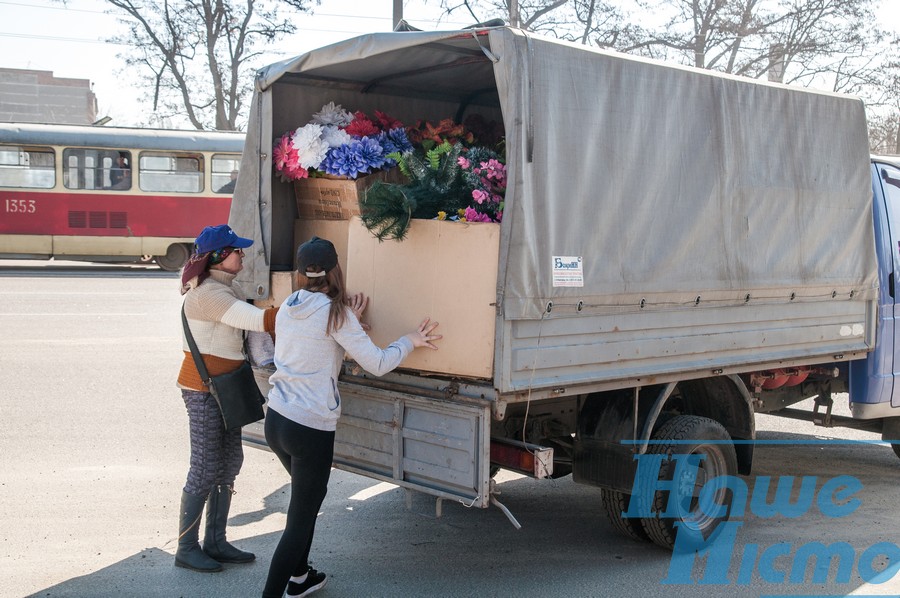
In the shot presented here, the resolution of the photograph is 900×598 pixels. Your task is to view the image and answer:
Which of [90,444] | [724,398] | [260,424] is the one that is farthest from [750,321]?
[90,444]

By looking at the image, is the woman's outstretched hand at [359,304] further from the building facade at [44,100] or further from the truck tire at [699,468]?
the building facade at [44,100]

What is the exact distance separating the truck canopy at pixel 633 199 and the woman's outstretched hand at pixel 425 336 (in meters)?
0.39

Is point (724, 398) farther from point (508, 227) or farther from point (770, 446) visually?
point (770, 446)

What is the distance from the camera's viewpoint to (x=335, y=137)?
5.48m

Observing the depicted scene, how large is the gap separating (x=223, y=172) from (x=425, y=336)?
19271 mm

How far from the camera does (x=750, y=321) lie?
5.62m

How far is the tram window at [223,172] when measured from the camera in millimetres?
22734

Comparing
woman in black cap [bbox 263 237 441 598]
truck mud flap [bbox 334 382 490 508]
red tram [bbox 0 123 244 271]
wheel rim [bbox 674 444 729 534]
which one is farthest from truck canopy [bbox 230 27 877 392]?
red tram [bbox 0 123 244 271]

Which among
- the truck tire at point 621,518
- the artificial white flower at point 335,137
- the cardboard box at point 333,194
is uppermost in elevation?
the artificial white flower at point 335,137

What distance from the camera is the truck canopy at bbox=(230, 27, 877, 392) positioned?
4.53m

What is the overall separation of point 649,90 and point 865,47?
32.6 metres

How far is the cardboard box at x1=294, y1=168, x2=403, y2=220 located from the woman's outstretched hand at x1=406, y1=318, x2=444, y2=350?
1.10 m

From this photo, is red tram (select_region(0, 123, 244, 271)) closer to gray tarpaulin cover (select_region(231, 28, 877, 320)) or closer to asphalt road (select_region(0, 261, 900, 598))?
asphalt road (select_region(0, 261, 900, 598))

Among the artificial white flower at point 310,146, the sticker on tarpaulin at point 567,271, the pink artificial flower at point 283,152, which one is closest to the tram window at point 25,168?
the pink artificial flower at point 283,152
